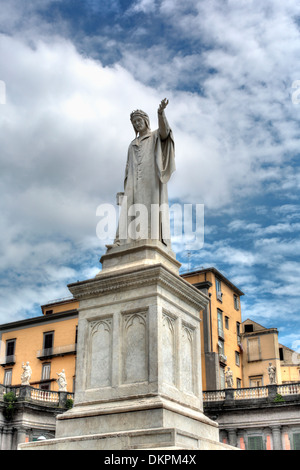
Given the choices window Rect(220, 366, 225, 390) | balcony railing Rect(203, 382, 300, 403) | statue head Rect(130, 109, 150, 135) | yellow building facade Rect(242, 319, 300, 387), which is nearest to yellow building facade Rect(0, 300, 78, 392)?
window Rect(220, 366, 225, 390)

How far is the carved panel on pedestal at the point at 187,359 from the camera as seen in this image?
30.3 ft

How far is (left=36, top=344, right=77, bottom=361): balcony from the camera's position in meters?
49.7

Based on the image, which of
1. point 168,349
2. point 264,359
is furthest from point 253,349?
point 168,349

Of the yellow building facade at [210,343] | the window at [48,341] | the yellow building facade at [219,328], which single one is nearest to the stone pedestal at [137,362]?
the yellow building facade at [219,328]

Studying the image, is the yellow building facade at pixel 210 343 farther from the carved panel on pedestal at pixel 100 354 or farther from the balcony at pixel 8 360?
the carved panel on pedestal at pixel 100 354

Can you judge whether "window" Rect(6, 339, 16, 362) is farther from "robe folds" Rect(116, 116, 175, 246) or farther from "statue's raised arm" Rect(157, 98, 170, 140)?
"statue's raised arm" Rect(157, 98, 170, 140)

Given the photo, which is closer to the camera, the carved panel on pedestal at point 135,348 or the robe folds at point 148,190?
the carved panel on pedestal at point 135,348

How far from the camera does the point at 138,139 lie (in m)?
11.2

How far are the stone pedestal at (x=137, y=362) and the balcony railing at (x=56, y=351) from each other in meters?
40.9

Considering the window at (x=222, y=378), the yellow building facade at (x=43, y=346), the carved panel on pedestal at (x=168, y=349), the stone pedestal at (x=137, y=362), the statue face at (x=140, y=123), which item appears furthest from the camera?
the yellow building facade at (x=43, y=346)
